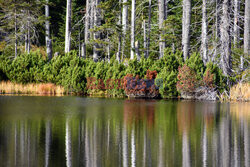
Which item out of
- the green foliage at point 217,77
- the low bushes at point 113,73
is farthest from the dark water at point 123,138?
the low bushes at point 113,73

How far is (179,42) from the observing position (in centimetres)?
3516

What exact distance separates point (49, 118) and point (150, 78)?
11.2m

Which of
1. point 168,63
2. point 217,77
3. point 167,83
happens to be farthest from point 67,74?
point 217,77

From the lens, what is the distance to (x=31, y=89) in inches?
1004

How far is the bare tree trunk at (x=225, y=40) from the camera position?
2247cm

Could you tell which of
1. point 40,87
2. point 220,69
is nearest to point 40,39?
point 40,87

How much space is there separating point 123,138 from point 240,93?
41.6ft

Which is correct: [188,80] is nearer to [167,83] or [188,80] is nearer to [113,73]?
[167,83]

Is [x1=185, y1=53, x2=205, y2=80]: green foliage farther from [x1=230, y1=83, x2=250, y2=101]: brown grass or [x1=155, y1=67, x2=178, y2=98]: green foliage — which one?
[x1=230, y1=83, x2=250, y2=101]: brown grass

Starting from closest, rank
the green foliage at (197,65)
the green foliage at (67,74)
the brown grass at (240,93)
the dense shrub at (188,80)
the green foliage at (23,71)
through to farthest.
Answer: the brown grass at (240,93), the dense shrub at (188,80), the green foliage at (197,65), the green foliage at (67,74), the green foliage at (23,71)

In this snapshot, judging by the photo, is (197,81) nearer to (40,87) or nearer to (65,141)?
(40,87)

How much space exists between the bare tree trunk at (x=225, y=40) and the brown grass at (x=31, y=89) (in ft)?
32.6

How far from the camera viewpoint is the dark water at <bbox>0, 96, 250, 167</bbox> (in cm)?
721

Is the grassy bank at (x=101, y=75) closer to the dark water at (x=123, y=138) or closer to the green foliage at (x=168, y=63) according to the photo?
the green foliage at (x=168, y=63)
